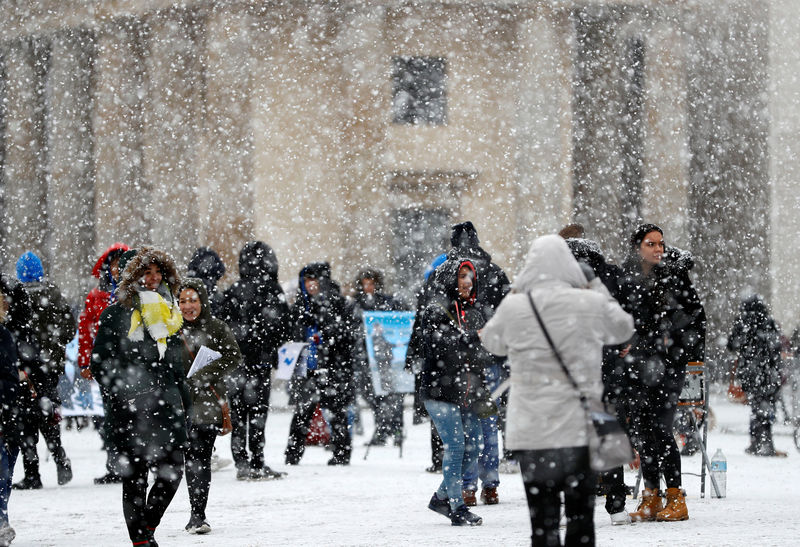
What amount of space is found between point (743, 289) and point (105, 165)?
1416 centimetres

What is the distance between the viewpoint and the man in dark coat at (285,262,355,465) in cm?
1277

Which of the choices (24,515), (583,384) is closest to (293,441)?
(24,515)

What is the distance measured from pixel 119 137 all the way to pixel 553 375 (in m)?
Result: 22.9

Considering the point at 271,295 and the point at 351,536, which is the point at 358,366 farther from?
the point at 351,536

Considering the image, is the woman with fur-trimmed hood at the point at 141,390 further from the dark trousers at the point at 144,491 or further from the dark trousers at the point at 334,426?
the dark trousers at the point at 334,426

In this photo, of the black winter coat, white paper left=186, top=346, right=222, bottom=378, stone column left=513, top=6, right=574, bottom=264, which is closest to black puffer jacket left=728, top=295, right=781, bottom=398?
white paper left=186, top=346, right=222, bottom=378

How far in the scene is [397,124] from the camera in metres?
25.4

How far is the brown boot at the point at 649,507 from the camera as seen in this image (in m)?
8.38

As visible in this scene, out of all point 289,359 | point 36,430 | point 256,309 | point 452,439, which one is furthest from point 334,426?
A: point 452,439

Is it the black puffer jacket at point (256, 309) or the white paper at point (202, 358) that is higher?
the black puffer jacket at point (256, 309)

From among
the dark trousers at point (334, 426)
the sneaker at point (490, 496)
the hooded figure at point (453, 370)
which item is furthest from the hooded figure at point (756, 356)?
the hooded figure at point (453, 370)

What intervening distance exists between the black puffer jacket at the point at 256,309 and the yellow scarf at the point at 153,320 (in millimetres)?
4773

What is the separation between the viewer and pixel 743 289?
28734mm

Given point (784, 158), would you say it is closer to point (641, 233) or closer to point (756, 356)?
point (756, 356)
